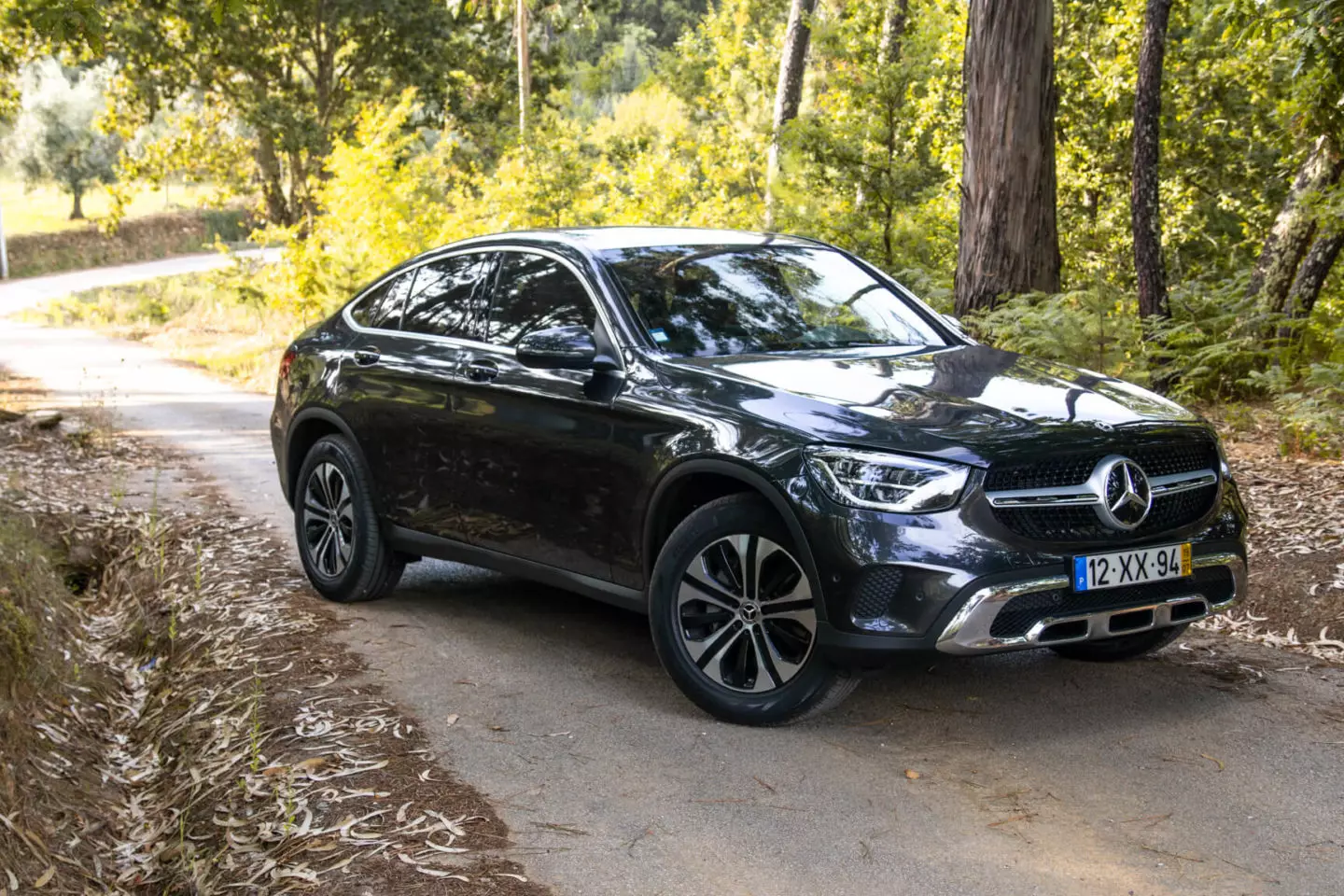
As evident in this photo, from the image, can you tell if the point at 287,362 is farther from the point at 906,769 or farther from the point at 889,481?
the point at 906,769

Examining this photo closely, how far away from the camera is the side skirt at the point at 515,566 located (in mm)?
5770

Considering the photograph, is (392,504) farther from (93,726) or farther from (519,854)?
(519,854)

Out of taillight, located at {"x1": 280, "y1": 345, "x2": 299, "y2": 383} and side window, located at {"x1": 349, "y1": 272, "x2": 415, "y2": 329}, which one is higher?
side window, located at {"x1": 349, "y1": 272, "x2": 415, "y2": 329}

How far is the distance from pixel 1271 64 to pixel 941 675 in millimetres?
13985

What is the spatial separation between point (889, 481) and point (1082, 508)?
675 mm

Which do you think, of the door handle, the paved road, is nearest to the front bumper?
the paved road

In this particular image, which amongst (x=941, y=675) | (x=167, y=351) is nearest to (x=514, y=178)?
(x=167, y=351)

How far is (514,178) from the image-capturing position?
2312 centimetres

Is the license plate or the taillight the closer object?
the license plate

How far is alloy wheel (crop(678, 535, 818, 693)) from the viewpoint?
5105mm

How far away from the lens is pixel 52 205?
6681 centimetres

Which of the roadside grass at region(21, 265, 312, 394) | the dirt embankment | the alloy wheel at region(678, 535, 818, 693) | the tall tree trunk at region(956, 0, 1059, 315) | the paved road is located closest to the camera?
the paved road

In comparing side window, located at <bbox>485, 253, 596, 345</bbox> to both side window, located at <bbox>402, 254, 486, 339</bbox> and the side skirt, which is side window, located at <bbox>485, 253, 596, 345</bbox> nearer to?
side window, located at <bbox>402, 254, 486, 339</bbox>

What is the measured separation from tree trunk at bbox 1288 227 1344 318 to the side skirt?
8.69 meters
